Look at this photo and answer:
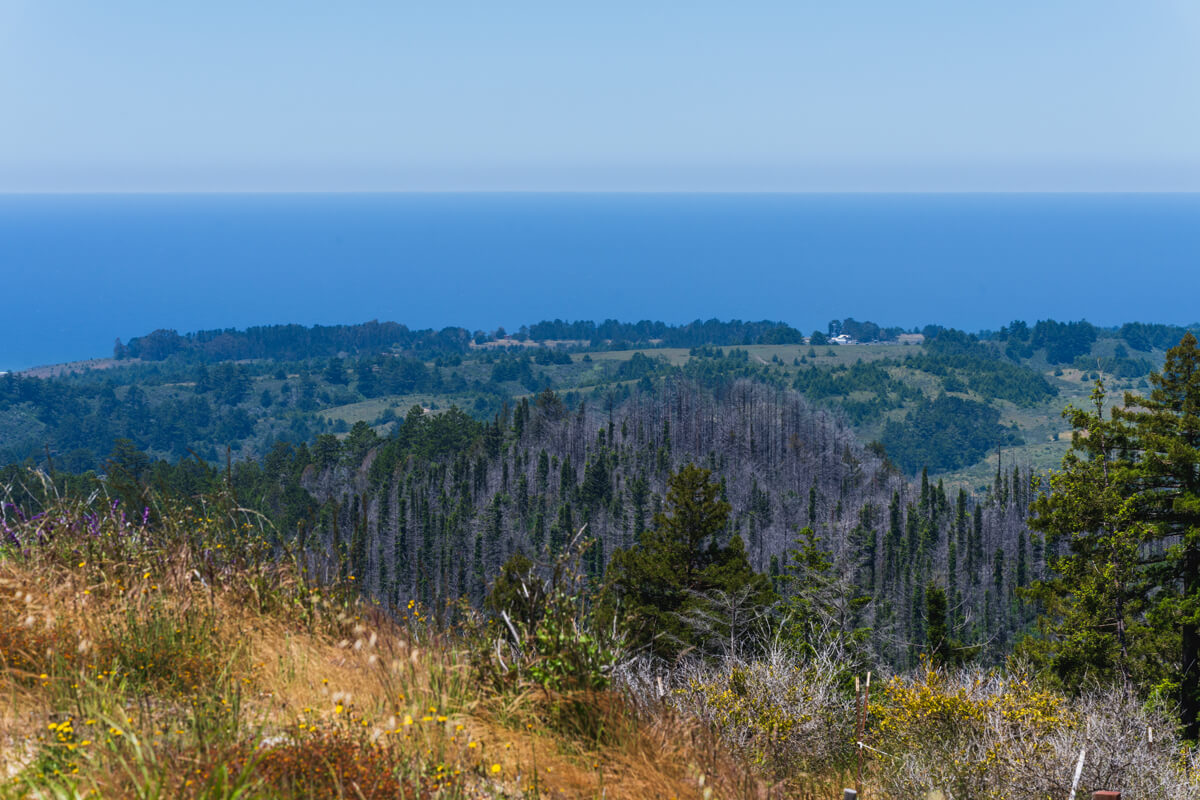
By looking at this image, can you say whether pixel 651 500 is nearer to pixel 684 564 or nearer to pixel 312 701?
pixel 684 564

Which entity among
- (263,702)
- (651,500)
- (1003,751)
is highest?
(263,702)

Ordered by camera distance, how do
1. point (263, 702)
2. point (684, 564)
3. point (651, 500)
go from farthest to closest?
point (651, 500)
point (684, 564)
point (263, 702)

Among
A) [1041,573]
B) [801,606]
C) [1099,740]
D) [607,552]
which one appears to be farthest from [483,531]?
[1099,740]

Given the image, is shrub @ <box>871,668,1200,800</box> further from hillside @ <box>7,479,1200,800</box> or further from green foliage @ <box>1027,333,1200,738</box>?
green foliage @ <box>1027,333,1200,738</box>

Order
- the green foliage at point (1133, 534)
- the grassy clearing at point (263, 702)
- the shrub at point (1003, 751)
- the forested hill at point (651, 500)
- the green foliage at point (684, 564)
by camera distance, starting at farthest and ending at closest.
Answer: the forested hill at point (651, 500)
the green foliage at point (684, 564)
the green foliage at point (1133, 534)
the shrub at point (1003, 751)
the grassy clearing at point (263, 702)

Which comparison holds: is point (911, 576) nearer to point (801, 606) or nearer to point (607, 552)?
point (607, 552)

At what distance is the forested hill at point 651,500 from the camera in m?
102

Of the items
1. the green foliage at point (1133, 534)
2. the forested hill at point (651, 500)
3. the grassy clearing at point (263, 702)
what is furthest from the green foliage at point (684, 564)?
the forested hill at point (651, 500)

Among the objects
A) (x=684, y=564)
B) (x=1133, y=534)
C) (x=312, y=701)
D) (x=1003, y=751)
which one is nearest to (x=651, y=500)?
(x=684, y=564)

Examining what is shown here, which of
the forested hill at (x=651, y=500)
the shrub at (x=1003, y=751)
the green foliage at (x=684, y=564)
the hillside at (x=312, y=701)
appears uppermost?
the hillside at (x=312, y=701)

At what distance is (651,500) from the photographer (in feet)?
389

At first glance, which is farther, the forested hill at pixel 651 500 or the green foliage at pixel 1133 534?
the forested hill at pixel 651 500

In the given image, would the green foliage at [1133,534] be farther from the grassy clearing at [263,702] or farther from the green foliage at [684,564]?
the grassy clearing at [263,702]

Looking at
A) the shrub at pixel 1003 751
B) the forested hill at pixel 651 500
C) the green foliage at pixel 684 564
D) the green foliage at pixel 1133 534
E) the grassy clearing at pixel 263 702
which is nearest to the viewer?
the grassy clearing at pixel 263 702
